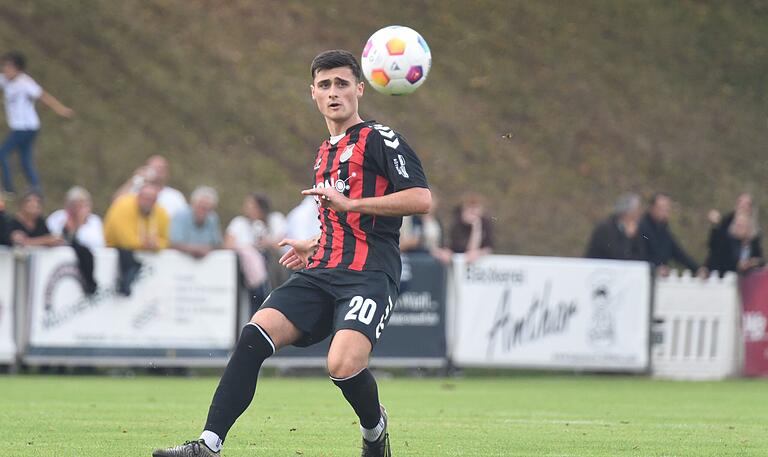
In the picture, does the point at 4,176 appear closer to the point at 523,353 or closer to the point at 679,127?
the point at 523,353

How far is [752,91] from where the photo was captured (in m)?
34.6

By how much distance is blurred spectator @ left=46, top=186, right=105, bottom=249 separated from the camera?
1691cm

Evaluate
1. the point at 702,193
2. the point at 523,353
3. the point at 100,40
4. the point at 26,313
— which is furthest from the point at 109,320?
the point at 702,193

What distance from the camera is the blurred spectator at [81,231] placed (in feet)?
53.7

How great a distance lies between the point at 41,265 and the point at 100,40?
11.6m

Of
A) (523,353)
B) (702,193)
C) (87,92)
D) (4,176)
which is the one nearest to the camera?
(523,353)

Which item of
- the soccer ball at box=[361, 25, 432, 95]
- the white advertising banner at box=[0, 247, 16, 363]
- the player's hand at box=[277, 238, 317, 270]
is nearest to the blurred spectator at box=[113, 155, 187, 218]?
the white advertising banner at box=[0, 247, 16, 363]

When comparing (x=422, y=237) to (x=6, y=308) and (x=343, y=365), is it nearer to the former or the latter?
(x=6, y=308)

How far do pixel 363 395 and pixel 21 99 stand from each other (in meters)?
14.8

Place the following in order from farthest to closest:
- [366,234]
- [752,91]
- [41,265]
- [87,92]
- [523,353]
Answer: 1. [752,91]
2. [87,92]
3. [523,353]
4. [41,265]
5. [366,234]

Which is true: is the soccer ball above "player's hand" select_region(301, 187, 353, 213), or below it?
above

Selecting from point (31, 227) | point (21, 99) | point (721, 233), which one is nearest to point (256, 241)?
point (31, 227)

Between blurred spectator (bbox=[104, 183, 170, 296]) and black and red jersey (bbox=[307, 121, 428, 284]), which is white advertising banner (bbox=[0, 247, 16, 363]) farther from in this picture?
black and red jersey (bbox=[307, 121, 428, 284])

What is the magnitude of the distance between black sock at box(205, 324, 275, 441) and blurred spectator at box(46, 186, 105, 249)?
30.7ft
